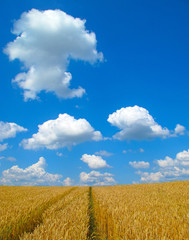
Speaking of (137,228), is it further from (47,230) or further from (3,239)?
(3,239)

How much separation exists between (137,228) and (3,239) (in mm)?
3201

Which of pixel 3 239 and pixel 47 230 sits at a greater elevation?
pixel 47 230

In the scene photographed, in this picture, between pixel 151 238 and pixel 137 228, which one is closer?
pixel 151 238

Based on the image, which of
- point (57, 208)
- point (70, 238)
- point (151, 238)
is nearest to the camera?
point (151, 238)

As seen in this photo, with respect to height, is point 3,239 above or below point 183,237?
below

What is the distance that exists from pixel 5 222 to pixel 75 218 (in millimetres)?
1873

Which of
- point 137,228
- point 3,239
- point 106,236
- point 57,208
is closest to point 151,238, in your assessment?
point 137,228

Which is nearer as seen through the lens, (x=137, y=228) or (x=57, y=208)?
(x=137, y=228)

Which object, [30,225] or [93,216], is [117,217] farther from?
[30,225]

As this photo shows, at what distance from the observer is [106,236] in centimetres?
401

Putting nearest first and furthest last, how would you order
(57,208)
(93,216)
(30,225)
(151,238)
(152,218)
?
(151,238) < (152,218) < (30,225) < (93,216) < (57,208)

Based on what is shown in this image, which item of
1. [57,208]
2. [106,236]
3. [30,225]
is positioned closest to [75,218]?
[106,236]

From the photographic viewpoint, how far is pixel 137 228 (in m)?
3.64

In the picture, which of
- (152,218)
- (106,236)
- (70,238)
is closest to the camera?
(70,238)
